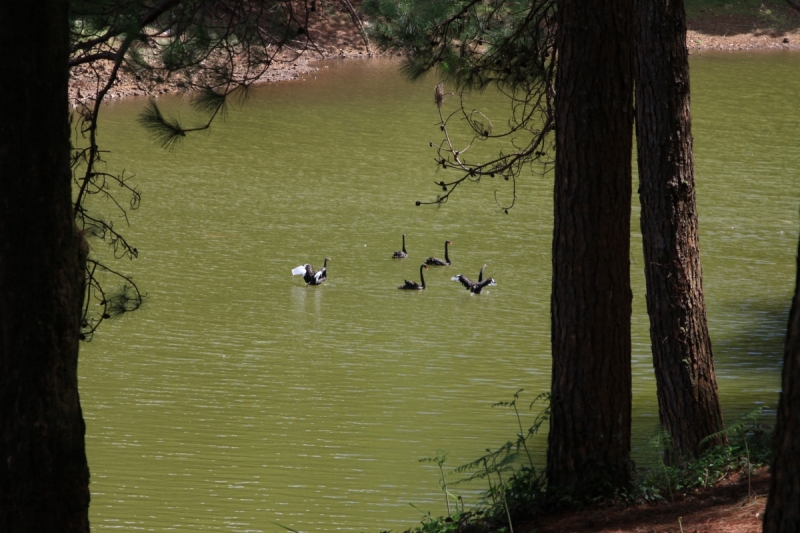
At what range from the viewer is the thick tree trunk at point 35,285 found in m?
2.90

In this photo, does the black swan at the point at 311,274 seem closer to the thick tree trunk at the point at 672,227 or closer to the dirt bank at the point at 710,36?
the thick tree trunk at the point at 672,227

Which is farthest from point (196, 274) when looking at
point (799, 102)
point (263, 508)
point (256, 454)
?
point (799, 102)

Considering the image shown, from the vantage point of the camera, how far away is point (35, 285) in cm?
292

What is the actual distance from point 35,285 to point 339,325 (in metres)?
7.40

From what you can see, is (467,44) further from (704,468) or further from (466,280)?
(466,280)

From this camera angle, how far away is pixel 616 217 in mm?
3885

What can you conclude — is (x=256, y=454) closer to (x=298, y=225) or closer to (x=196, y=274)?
(x=196, y=274)

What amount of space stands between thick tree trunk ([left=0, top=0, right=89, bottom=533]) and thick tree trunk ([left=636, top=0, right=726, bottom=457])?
3.11 metres

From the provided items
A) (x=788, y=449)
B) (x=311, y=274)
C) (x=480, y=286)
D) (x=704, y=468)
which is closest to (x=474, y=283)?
(x=480, y=286)

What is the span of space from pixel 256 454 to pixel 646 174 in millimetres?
3543

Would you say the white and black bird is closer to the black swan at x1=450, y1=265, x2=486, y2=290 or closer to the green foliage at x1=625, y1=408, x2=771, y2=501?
the black swan at x1=450, y1=265, x2=486, y2=290

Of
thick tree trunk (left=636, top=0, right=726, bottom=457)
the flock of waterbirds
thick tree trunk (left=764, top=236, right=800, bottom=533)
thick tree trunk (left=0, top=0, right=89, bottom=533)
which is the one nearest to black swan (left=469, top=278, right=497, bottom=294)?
the flock of waterbirds

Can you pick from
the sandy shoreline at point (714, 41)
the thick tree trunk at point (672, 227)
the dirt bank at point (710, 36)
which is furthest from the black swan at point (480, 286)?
the sandy shoreline at point (714, 41)

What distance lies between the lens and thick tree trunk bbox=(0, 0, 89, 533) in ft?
9.53
